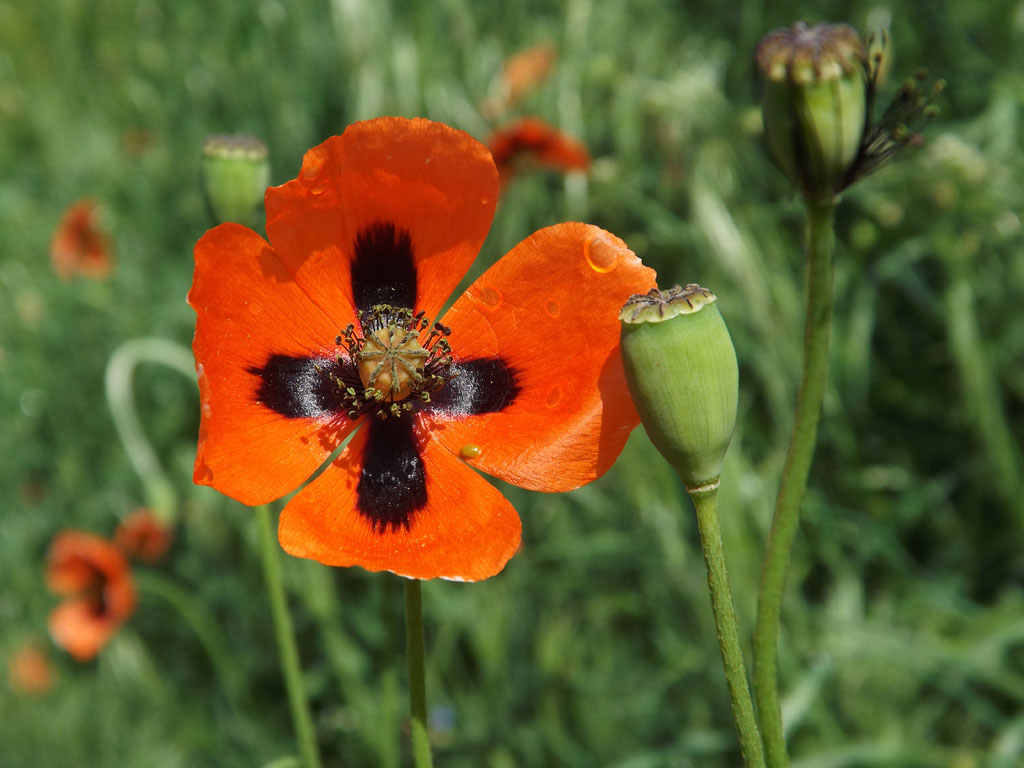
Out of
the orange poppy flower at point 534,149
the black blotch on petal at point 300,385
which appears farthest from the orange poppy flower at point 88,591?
the black blotch on petal at point 300,385

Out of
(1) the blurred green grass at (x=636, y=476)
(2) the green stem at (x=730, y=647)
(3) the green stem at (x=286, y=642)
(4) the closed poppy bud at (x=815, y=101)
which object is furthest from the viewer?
(1) the blurred green grass at (x=636, y=476)

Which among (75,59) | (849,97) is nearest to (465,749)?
(849,97)

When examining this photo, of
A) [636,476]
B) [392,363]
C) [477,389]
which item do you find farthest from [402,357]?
[636,476]

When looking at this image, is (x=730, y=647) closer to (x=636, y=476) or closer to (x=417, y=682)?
(x=417, y=682)

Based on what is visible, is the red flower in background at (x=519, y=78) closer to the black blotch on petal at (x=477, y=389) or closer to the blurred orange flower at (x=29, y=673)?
the blurred orange flower at (x=29, y=673)

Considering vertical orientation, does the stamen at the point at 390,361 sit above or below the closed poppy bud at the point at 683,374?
above

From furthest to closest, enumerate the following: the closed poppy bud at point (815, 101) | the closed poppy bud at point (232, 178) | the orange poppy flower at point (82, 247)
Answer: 1. the orange poppy flower at point (82, 247)
2. the closed poppy bud at point (232, 178)
3. the closed poppy bud at point (815, 101)
